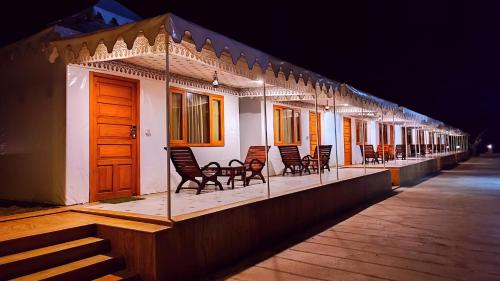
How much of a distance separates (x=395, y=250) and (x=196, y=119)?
5038 millimetres

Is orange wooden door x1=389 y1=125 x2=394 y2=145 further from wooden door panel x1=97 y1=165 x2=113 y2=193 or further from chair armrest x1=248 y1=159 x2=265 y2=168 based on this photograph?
wooden door panel x1=97 y1=165 x2=113 y2=193

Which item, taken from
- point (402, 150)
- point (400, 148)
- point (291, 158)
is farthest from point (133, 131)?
point (400, 148)

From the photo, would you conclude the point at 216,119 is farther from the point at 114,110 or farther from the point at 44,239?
the point at 44,239

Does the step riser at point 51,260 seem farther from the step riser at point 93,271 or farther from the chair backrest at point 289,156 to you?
the chair backrest at point 289,156

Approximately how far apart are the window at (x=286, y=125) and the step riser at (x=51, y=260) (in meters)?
7.54

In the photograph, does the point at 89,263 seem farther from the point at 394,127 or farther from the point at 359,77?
the point at 359,77

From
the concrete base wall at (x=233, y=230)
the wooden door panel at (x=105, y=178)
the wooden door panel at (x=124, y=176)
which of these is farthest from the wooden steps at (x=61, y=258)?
the wooden door panel at (x=124, y=176)

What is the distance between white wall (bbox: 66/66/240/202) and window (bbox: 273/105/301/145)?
1919 millimetres

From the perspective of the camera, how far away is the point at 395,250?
15.0 feet

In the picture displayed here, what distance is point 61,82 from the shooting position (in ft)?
17.7

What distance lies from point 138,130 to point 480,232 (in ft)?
19.1

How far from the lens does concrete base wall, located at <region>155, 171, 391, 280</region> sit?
142 inches

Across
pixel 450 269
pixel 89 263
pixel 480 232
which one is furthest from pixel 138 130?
pixel 480 232

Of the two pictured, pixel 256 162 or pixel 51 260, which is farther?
pixel 256 162
